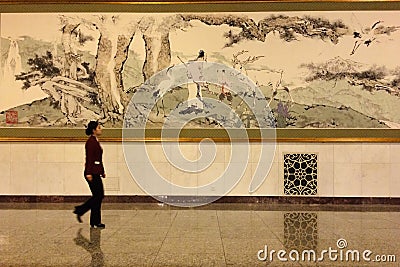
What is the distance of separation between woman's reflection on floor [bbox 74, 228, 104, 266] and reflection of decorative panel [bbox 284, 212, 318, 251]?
2354mm

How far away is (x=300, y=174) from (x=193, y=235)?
5.42 meters

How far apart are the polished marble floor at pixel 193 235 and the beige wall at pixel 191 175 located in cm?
117

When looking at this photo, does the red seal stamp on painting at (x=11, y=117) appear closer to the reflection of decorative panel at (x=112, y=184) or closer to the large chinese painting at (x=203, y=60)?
the large chinese painting at (x=203, y=60)

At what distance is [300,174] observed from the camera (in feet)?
41.8

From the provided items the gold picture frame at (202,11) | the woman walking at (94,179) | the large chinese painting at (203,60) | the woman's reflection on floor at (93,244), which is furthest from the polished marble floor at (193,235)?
the large chinese painting at (203,60)

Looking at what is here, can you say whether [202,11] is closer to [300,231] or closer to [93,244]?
[300,231]

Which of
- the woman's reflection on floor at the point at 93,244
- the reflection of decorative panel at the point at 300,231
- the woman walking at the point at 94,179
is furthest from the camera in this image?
the woman walking at the point at 94,179

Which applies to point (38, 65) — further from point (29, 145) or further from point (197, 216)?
point (197, 216)

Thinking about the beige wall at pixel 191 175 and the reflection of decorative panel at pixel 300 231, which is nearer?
the reflection of decorative panel at pixel 300 231

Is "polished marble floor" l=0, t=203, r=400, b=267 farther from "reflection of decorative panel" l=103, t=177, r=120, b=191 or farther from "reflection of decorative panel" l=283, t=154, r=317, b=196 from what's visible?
"reflection of decorative panel" l=103, t=177, r=120, b=191

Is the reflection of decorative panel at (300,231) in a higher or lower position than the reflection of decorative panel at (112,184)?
lower

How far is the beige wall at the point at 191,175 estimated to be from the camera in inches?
500

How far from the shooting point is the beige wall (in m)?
12.7

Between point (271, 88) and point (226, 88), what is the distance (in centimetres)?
105
